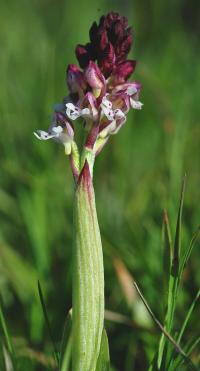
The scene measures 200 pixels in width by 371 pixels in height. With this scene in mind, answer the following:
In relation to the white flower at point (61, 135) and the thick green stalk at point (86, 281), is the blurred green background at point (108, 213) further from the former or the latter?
the white flower at point (61, 135)

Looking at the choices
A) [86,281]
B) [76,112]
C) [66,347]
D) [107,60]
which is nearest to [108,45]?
[107,60]

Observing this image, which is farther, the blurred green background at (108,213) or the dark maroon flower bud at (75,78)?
the blurred green background at (108,213)

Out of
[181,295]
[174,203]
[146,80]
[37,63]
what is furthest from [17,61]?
[181,295]

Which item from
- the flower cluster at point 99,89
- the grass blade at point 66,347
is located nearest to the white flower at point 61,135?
the flower cluster at point 99,89

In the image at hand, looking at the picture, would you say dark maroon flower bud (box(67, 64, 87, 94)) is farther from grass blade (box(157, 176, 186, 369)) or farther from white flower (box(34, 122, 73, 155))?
grass blade (box(157, 176, 186, 369))

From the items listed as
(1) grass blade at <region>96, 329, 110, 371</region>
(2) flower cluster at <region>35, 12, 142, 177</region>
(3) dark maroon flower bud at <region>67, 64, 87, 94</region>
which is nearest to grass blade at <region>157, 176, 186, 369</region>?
(1) grass blade at <region>96, 329, 110, 371</region>

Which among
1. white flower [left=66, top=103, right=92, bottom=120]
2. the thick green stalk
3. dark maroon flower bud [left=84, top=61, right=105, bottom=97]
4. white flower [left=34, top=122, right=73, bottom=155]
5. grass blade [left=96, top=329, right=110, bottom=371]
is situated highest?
dark maroon flower bud [left=84, top=61, right=105, bottom=97]

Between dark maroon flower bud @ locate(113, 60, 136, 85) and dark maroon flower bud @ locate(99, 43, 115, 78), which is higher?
dark maroon flower bud @ locate(99, 43, 115, 78)
